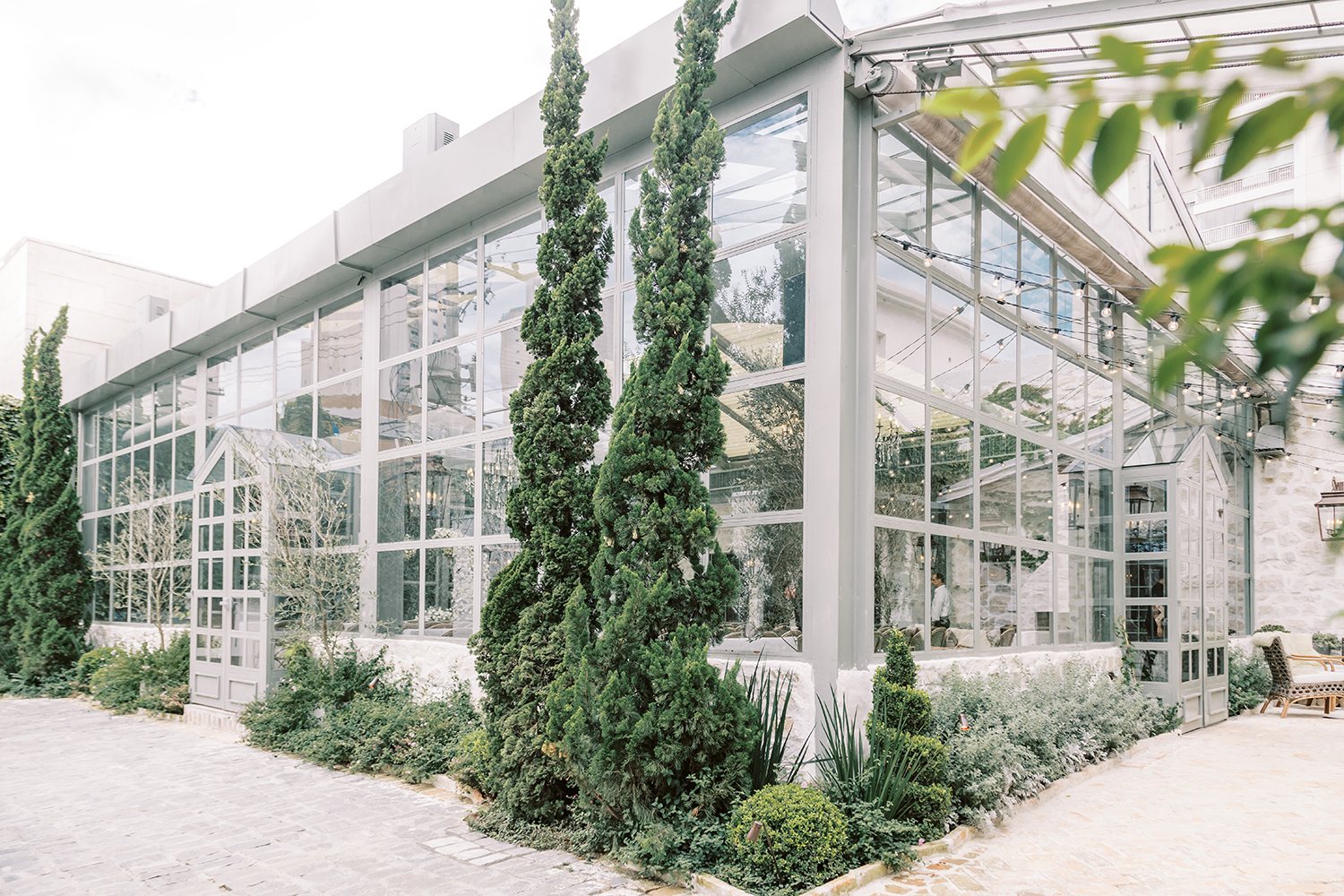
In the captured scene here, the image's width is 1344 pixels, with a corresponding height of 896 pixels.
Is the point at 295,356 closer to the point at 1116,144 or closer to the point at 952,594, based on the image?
the point at 952,594

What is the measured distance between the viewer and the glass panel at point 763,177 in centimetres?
661

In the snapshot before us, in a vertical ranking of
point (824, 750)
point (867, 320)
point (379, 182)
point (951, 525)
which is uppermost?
point (379, 182)

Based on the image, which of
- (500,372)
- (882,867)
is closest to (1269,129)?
(882,867)

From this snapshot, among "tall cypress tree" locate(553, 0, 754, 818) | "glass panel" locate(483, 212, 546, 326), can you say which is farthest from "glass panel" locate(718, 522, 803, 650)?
"glass panel" locate(483, 212, 546, 326)

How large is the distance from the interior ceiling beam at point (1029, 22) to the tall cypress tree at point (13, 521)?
15452 millimetres

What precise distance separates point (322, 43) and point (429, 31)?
2478 millimetres

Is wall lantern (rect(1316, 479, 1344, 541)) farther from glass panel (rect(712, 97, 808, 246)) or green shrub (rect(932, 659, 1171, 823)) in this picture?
glass panel (rect(712, 97, 808, 246))

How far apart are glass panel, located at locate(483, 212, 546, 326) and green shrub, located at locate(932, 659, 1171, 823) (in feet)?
16.4

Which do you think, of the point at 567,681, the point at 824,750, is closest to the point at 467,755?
the point at 567,681

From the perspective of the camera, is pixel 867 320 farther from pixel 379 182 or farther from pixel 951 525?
pixel 379 182

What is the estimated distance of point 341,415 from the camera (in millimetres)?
10750

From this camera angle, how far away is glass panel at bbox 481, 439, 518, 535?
854cm

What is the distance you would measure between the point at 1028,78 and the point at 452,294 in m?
9.07

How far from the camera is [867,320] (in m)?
6.37
